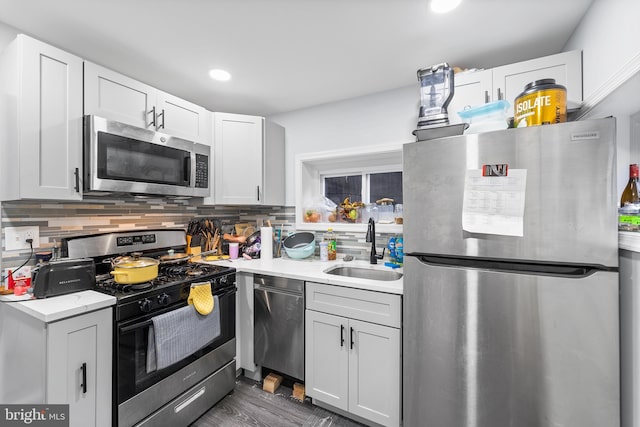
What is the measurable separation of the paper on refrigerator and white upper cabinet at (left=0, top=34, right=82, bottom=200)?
2.08 m

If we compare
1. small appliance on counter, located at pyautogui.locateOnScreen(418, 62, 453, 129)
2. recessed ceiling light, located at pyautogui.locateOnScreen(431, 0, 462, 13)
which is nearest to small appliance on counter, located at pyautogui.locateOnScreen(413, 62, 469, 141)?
small appliance on counter, located at pyautogui.locateOnScreen(418, 62, 453, 129)

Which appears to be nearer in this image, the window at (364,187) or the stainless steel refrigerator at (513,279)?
the stainless steel refrigerator at (513,279)

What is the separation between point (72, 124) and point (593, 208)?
2530 millimetres

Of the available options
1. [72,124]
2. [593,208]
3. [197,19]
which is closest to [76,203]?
[72,124]

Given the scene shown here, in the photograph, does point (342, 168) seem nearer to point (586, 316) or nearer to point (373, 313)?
point (373, 313)

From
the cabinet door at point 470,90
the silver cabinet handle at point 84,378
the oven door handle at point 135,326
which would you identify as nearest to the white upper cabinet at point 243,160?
the oven door handle at point 135,326

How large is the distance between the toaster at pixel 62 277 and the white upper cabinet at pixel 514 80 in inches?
93.5

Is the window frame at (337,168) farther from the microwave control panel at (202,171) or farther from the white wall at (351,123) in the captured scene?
the microwave control panel at (202,171)

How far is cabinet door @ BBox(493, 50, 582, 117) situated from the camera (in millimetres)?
1474

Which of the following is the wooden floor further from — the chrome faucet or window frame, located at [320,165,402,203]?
window frame, located at [320,165,402,203]

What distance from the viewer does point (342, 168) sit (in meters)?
2.67

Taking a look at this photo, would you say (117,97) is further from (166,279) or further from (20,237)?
(166,279)

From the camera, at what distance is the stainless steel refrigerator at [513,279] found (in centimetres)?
102

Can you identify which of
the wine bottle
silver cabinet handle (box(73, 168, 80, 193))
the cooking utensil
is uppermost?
silver cabinet handle (box(73, 168, 80, 193))
